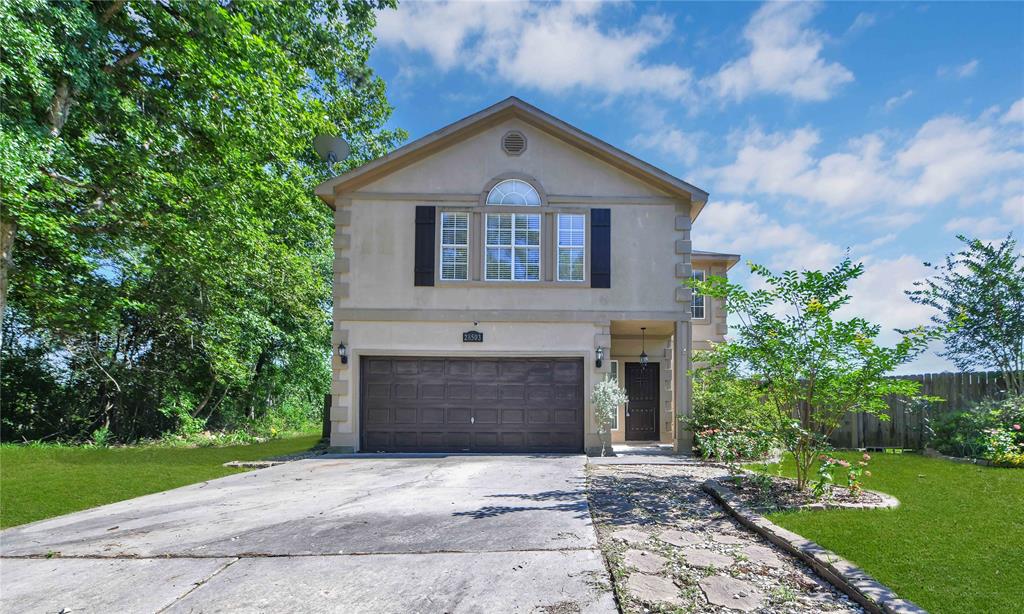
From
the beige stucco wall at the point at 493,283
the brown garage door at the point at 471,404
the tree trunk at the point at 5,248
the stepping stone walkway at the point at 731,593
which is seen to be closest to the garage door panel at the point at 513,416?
the brown garage door at the point at 471,404

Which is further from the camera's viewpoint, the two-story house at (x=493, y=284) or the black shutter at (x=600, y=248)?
the black shutter at (x=600, y=248)

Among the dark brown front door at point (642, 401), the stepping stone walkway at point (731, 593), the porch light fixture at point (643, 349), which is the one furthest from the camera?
the dark brown front door at point (642, 401)

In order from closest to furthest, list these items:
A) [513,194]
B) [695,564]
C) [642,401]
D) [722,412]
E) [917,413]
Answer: [695,564]
[722,412]
[917,413]
[513,194]
[642,401]

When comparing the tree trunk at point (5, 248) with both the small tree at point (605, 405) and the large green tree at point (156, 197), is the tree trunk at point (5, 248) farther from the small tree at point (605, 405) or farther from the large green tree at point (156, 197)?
the small tree at point (605, 405)

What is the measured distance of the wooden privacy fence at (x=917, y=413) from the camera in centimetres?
1255

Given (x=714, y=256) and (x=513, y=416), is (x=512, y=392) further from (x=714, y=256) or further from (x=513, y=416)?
(x=714, y=256)

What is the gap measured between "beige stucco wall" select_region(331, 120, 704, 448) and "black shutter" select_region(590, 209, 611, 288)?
140 mm

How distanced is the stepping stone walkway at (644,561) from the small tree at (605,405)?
7383 millimetres

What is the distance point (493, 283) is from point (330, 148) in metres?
8.45

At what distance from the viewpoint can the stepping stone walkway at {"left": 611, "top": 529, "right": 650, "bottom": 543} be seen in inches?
206

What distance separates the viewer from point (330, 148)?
17828mm

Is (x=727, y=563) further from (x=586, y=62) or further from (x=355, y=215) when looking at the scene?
(x=355, y=215)

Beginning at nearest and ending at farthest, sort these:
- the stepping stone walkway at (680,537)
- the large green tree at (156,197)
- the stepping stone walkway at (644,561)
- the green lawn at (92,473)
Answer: the stepping stone walkway at (644,561), the stepping stone walkway at (680,537), the green lawn at (92,473), the large green tree at (156,197)

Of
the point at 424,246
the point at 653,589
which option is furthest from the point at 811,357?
the point at 424,246
